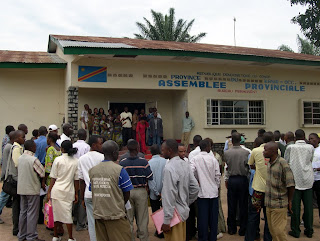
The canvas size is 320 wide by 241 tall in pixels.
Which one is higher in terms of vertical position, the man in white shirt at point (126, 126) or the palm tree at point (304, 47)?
the palm tree at point (304, 47)

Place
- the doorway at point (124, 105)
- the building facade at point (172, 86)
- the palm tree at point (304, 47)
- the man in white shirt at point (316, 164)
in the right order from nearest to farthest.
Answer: the man in white shirt at point (316, 164), the building facade at point (172, 86), the doorway at point (124, 105), the palm tree at point (304, 47)

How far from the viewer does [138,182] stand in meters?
4.65

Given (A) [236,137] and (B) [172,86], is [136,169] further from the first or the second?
(B) [172,86]

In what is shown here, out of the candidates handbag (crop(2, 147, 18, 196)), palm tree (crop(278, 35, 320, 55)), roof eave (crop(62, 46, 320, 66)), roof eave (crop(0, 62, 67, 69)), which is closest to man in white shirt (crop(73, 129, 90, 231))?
handbag (crop(2, 147, 18, 196))

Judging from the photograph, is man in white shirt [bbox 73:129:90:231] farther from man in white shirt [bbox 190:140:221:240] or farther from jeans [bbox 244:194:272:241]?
jeans [bbox 244:194:272:241]

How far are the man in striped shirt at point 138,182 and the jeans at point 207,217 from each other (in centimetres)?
85

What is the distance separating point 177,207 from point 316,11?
19.8 metres

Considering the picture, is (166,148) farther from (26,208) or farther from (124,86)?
(124,86)

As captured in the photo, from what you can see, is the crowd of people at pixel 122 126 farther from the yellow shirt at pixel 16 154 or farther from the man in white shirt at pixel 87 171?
the man in white shirt at pixel 87 171

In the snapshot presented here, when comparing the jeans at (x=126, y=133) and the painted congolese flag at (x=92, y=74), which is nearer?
the painted congolese flag at (x=92, y=74)

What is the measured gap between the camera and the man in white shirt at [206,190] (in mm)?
5078

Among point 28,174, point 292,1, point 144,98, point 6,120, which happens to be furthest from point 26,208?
point 292,1

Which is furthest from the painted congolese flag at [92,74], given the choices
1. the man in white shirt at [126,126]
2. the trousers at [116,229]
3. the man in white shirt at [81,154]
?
the trousers at [116,229]

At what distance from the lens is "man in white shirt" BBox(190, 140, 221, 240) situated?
508cm
